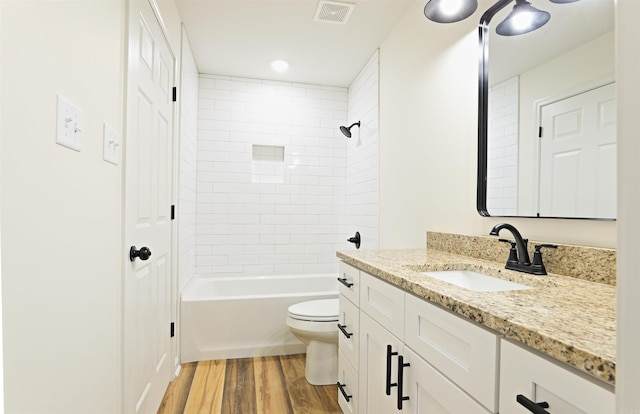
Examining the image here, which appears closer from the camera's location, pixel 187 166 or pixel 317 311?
pixel 317 311

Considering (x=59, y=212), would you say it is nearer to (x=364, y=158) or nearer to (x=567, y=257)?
(x=567, y=257)

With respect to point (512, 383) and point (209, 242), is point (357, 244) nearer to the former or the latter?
point (209, 242)

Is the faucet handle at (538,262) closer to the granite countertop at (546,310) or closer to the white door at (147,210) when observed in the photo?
the granite countertop at (546,310)

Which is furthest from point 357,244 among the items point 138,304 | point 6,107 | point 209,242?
point 6,107

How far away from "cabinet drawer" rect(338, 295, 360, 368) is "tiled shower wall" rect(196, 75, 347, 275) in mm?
1857

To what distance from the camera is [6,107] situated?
67cm

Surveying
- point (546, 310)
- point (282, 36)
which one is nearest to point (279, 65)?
point (282, 36)

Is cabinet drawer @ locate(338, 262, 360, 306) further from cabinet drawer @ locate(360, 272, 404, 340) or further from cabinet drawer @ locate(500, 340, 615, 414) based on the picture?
cabinet drawer @ locate(500, 340, 615, 414)

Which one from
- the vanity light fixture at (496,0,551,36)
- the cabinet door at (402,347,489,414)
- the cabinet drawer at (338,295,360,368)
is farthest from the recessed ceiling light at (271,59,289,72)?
the cabinet door at (402,347,489,414)

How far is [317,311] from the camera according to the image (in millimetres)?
2377

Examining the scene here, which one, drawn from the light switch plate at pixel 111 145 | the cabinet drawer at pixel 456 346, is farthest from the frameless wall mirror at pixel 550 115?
the light switch plate at pixel 111 145

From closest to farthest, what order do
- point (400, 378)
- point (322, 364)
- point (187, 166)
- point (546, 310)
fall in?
point (546, 310) < point (400, 378) < point (322, 364) < point (187, 166)

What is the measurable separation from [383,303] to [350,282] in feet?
1.33

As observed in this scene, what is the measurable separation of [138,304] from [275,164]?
229 cm
